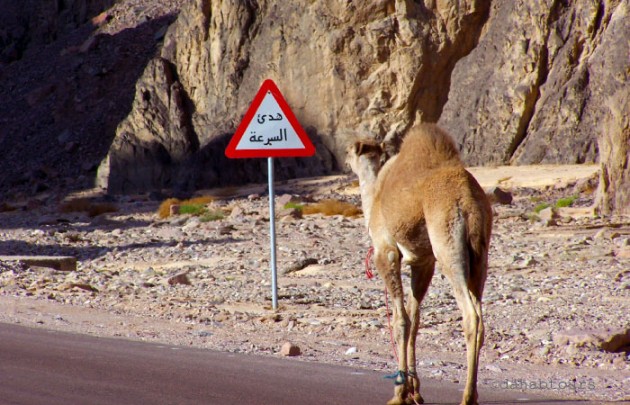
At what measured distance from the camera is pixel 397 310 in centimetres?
667

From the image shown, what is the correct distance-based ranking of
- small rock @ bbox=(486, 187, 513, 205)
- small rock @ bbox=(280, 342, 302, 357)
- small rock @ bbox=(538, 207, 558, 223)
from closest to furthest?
small rock @ bbox=(280, 342, 302, 357), small rock @ bbox=(538, 207, 558, 223), small rock @ bbox=(486, 187, 513, 205)

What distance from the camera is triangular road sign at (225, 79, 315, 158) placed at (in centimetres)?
1232

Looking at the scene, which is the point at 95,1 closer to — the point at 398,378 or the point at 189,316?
the point at 189,316

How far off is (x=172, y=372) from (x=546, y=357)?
315cm

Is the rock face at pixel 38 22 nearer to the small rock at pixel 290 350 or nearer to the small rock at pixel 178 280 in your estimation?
the small rock at pixel 178 280

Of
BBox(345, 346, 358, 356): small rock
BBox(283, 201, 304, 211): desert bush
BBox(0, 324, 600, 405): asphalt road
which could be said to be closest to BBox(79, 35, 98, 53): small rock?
BBox(283, 201, 304, 211): desert bush

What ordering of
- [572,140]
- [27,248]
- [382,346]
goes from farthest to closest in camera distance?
[572,140]
[27,248]
[382,346]

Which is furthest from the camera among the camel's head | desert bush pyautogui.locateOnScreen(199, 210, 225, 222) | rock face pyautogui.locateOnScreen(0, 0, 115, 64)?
rock face pyautogui.locateOnScreen(0, 0, 115, 64)

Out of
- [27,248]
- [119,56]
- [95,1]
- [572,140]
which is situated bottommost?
[27,248]

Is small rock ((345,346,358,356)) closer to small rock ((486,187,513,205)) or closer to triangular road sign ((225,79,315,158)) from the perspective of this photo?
triangular road sign ((225,79,315,158))

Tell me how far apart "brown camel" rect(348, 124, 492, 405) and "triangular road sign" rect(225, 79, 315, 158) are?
4.91 meters

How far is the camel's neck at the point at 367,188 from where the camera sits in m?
7.16

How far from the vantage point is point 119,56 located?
72688 millimetres

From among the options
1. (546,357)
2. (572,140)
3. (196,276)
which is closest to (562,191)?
(572,140)
